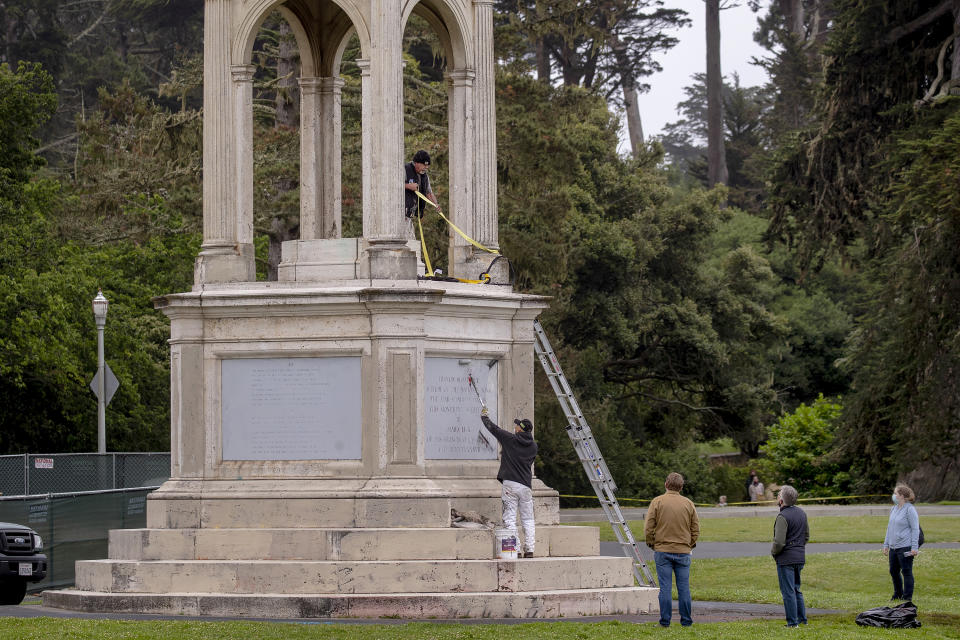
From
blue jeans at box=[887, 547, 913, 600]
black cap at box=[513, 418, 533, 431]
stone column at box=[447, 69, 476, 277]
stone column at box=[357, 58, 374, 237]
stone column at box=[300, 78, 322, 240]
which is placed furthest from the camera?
stone column at box=[300, 78, 322, 240]

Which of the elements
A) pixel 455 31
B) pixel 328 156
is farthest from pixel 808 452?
pixel 455 31

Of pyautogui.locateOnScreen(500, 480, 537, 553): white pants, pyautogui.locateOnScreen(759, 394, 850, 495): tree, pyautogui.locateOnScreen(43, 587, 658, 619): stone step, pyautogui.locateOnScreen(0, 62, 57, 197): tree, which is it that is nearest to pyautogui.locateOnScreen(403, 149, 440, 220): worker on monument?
pyautogui.locateOnScreen(500, 480, 537, 553): white pants

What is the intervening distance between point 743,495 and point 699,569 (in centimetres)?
2889

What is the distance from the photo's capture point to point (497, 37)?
45.1 m

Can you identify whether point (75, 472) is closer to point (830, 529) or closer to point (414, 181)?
point (414, 181)

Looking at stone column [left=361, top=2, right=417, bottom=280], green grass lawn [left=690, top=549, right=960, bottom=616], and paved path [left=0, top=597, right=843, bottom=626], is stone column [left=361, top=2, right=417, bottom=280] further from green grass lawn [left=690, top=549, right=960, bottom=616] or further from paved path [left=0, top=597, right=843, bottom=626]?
green grass lawn [left=690, top=549, right=960, bottom=616]

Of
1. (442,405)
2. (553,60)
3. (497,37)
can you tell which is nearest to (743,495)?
(497,37)

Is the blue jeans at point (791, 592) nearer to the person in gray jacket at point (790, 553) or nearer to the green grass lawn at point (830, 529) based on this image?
the person in gray jacket at point (790, 553)

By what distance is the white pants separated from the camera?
1647 cm

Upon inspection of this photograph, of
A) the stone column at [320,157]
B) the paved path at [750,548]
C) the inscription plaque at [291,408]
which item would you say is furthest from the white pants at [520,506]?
the paved path at [750,548]

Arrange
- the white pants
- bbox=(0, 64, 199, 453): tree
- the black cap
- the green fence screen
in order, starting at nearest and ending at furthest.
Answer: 1. the white pants
2. the black cap
3. the green fence screen
4. bbox=(0, 64, 199, 453): tree

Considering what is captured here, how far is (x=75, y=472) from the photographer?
2941 cm

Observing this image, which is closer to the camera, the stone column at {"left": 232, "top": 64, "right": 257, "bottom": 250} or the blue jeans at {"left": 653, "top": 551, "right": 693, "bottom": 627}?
A: the blue jeans at {"left": 653, "top": 551, "right": 693, "bottom": 627}

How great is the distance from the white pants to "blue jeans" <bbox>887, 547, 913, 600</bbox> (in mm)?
4660
